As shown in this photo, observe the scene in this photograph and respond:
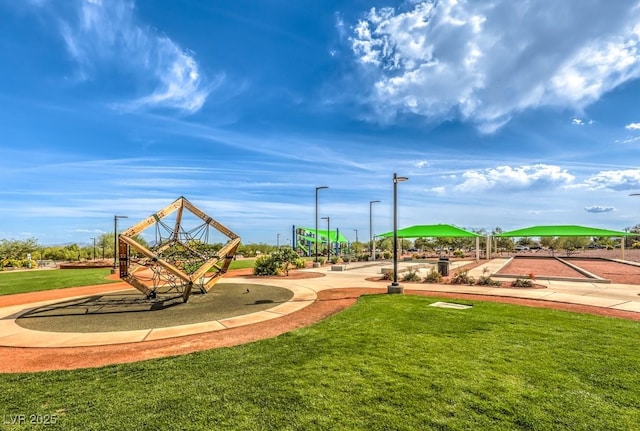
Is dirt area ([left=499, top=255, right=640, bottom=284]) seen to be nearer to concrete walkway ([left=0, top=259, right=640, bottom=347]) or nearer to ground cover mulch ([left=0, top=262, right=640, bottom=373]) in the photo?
concrete walkway ([left=0, top=259, right=640, bottom=347])

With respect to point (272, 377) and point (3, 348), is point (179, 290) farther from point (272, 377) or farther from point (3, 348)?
point (272, 377)

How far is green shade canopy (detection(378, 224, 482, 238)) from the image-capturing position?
38.2m

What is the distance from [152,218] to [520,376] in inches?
528

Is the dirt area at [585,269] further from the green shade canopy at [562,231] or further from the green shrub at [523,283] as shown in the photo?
the green shade canopy at [562,231]

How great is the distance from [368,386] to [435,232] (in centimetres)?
3717

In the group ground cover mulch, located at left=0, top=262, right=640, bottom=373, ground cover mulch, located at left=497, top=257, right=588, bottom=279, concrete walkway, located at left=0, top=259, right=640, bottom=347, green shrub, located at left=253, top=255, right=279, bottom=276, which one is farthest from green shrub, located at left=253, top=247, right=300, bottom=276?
ground cover mulch, located at left=497, top=257, right=588, bottom=279

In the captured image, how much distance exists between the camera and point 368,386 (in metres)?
5.23

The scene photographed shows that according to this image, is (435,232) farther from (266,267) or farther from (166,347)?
(166,347)

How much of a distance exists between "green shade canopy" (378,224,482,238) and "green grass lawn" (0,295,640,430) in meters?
30.8

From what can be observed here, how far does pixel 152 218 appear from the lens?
538 inches

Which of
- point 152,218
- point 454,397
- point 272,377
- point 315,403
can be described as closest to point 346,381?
point 315,403

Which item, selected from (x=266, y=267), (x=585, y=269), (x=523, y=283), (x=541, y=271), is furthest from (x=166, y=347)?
(x=585, y=269)

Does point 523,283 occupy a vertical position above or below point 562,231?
below

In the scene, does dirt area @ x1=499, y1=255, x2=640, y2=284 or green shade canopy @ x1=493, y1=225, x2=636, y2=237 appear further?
green shade canopy @ x1=493, y1=225, x2=636, y2=237
